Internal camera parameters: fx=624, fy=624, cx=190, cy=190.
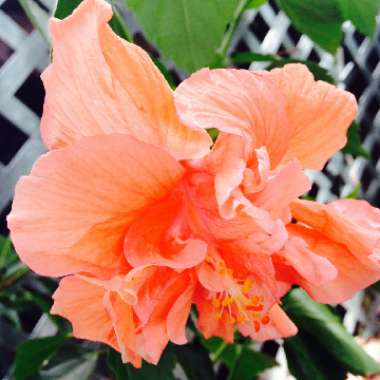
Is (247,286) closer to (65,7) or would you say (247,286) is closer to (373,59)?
(65,7)

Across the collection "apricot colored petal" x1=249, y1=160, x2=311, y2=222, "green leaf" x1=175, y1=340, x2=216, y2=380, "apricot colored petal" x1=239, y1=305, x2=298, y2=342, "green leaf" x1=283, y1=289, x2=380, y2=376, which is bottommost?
"green leaf" x1=283, y1=289, x2=380, y2=376

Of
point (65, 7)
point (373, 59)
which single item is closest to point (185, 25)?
point (65, 7)

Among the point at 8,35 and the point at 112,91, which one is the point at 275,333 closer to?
the point at 112,91

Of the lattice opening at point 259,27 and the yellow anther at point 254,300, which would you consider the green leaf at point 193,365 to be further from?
the lattice opening at point 259,27

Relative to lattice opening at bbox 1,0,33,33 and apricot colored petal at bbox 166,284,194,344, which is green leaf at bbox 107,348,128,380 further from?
lattice opening at bbox 1,0,33,33

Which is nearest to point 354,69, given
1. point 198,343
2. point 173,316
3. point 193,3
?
point 198,343

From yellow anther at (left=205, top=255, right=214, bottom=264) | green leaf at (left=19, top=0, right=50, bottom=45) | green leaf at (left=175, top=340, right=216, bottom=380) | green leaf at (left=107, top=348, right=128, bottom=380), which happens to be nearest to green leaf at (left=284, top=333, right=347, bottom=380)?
green leaf at (left=175, top=340, right=216, bottom=380)
